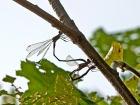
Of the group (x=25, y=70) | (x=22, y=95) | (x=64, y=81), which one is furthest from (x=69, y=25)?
(x=25, y=70)

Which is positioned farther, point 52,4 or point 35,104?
point 35,104

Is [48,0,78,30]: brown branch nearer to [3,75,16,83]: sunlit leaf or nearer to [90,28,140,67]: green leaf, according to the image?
[3,75,16,83]: sunlit leaf

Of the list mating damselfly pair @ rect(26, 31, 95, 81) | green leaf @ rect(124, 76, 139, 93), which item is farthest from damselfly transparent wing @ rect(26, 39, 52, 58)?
green leaf @ rect(124, 76, 139, 93)

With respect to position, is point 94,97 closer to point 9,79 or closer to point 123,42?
point 9,79

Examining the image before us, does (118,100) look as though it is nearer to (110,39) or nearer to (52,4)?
(52,4)

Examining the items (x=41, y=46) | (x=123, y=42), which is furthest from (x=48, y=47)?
(x=123, y=42)

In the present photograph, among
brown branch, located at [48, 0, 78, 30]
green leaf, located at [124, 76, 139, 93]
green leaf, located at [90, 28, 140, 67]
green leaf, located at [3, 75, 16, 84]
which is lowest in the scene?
brown branch, located at [48, 0, 78, 30]
